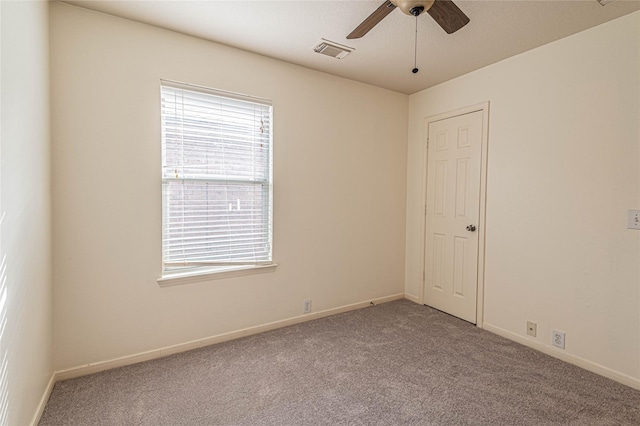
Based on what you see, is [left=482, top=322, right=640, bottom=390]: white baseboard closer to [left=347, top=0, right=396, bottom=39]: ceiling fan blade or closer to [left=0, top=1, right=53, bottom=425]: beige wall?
[left=347, top=0, right=396, bottom=39]: ceiling fan blade

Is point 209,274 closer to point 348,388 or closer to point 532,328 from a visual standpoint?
point 348,388

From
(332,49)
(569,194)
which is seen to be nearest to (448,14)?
(332,49)

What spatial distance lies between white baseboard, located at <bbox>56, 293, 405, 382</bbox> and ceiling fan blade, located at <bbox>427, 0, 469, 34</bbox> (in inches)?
108

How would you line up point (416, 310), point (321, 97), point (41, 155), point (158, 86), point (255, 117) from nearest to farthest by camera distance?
point (41, 155)
point (158, 86)
point (255, 117)
point (321, 97)
point (416, 310)

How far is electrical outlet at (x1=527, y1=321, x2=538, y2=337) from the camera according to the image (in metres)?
2.72

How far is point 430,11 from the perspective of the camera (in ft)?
5.96

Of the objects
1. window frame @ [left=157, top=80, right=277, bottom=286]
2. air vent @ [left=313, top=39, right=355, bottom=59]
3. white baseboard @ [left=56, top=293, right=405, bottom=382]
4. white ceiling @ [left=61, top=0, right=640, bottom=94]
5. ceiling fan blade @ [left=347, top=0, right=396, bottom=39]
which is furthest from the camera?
air vent @ [left=313, top=39, right=355, bottom=59]

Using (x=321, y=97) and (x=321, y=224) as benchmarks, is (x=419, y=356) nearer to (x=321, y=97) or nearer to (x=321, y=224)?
(x=321, y=224)

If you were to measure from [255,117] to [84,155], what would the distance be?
135 cm

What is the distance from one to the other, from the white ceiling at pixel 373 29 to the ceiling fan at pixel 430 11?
291mm

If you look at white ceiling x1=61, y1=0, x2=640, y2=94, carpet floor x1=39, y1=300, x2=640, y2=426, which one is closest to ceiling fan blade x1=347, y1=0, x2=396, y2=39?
white ceiling x1=61, y1=0, x2=640, y2=94

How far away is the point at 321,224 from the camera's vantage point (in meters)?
3.33

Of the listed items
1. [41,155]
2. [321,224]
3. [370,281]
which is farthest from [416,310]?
[41,155]

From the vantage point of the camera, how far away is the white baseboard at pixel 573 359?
221 centimetres
